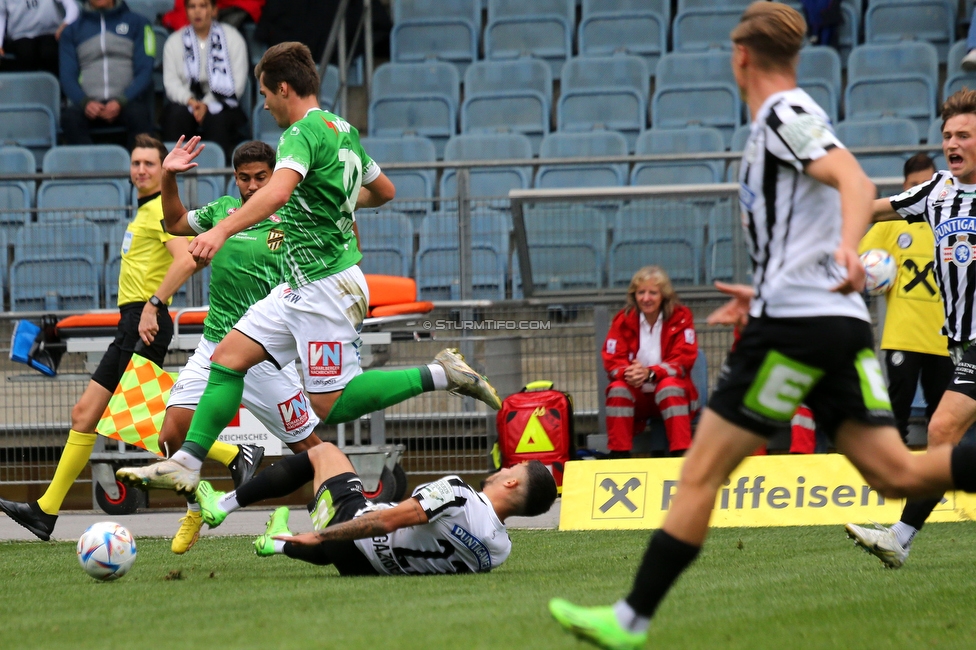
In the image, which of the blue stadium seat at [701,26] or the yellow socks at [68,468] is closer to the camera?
the yellow socks at [68,468]

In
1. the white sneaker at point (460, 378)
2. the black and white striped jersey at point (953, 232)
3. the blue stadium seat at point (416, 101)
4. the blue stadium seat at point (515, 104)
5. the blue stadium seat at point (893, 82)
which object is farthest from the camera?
the blue stadium seat at point (416, 101)

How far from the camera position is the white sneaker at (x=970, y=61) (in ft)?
37.8

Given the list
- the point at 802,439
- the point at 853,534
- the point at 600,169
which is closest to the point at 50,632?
the point at 853,534

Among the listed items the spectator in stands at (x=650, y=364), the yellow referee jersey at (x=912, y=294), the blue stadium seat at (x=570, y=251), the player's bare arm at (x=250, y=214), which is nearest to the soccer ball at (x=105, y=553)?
the player's bare arm at (x=250, y=214)

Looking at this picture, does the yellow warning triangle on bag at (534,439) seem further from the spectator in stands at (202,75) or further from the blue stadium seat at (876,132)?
the spectator in stands at (202,75)

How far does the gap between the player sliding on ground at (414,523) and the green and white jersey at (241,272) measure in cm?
162

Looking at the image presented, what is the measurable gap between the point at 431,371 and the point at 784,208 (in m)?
2.67

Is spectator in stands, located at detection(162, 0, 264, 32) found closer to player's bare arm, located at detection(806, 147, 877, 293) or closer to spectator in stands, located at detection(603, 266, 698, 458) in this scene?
spectator in stands, located at detection(603, 266, 698, 458)

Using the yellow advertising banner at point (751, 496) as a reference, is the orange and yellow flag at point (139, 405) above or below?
above

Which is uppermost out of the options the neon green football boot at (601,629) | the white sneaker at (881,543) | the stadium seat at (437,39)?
the stadium seat at (437,39)

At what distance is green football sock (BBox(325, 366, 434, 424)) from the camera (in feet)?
A: 18.6

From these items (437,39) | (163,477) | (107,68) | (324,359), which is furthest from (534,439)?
(107,68)

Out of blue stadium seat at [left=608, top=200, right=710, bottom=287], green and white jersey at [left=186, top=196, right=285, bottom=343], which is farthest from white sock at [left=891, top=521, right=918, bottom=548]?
blue stadium seat at [left=608, top=200, right=710, bottom=287]

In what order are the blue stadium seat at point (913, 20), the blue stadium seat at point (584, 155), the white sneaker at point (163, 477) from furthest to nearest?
the blue stadium seat at point (913, 20) → the blue stadium seat at point (584, 155) → the white sneaker at point (163, 477)
